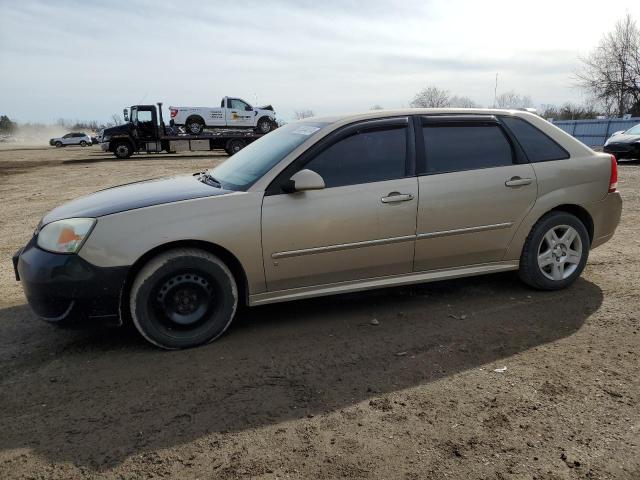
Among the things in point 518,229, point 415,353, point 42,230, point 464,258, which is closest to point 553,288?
point 518,229

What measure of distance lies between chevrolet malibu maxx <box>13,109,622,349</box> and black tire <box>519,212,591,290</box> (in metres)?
0.01

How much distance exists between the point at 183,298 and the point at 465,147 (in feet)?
8.55

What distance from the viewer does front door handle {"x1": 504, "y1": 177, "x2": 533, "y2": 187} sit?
420 cm

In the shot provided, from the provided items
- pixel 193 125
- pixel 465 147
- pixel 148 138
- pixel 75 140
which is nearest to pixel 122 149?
pixel 148 138

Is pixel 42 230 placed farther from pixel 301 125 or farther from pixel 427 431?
pixel 427 431

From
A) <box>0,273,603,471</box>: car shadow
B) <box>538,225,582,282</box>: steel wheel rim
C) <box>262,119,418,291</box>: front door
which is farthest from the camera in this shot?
<box>538,225,582,282</box>: steel wheel rim

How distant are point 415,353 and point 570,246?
6.89 ft

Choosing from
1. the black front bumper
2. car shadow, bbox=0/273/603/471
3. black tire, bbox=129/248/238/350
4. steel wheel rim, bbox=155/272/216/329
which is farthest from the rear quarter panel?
the black front bumper

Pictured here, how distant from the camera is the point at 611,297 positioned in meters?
4.33

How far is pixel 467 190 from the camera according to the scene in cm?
407

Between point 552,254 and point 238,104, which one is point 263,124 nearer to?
point 238,104

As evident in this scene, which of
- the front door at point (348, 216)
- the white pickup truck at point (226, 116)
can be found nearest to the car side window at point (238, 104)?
the white pickup truck at point (226, 116)

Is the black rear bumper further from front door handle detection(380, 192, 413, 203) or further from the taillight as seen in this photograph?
front door handle detection(380, 192, 413, 203)

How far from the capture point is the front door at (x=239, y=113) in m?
29.1
